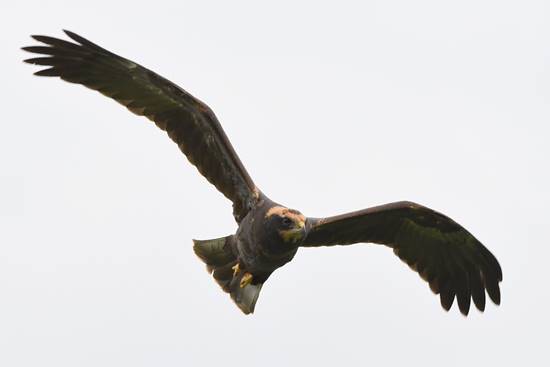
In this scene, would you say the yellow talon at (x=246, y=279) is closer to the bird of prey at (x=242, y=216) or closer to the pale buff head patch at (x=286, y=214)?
the bird of prey at (x=242, y=216)

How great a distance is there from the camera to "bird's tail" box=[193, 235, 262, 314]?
1616 centimetres

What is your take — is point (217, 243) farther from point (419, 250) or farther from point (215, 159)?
point (419, 250)

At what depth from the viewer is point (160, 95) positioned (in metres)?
15.7

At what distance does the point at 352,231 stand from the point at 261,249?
1.68m

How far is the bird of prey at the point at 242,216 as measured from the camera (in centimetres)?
1523

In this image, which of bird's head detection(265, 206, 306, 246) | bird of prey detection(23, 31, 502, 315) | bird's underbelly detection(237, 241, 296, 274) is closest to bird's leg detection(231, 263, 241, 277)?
bird of prey detection(23, 31, 502, 315)

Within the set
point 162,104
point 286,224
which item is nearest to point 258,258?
point 286,224

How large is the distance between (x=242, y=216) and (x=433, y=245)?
258 centimetres

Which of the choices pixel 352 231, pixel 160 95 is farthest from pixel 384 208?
pixel 160 95

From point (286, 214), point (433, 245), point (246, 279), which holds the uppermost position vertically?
point (286, 214)

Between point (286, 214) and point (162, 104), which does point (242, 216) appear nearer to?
point (286, 214)

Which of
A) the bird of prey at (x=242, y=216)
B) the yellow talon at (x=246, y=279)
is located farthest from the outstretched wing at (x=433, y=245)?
the yellow talon at (x=246, y=279)

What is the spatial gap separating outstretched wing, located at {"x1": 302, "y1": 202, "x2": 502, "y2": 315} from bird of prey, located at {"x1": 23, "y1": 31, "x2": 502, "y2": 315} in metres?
0.01

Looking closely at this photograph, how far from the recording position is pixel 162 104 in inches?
621
